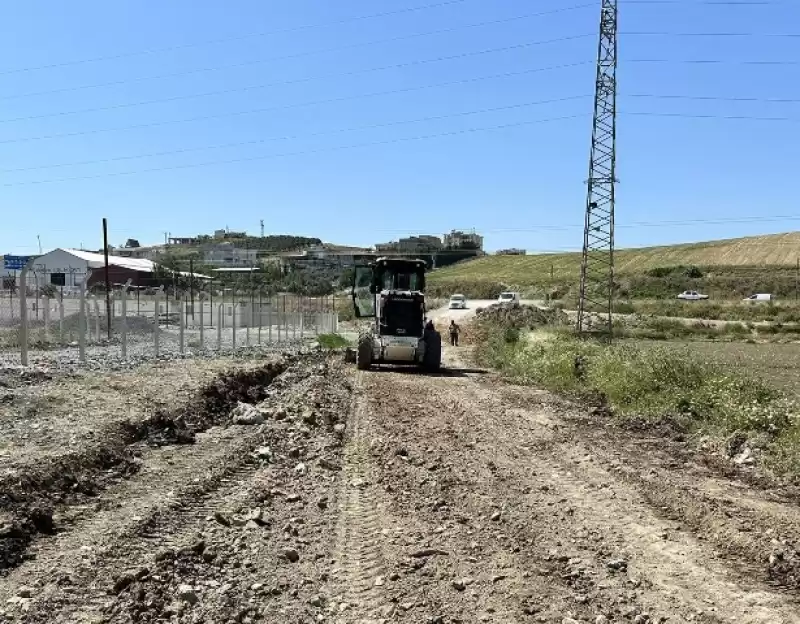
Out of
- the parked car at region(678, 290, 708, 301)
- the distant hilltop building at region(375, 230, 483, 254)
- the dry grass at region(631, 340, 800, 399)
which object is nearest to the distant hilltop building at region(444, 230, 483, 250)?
the distant hilltop building at region(375, 230, 483, 254)

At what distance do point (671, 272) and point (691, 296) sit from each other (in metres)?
15.2

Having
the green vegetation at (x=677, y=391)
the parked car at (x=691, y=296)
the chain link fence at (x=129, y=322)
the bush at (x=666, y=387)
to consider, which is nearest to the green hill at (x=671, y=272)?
the parked car at (x=691, y=296)

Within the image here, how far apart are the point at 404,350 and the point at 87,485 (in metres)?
18.3

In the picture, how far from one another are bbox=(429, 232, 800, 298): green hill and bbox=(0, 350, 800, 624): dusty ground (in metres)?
88.1

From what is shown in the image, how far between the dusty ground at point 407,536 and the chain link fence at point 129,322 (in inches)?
327

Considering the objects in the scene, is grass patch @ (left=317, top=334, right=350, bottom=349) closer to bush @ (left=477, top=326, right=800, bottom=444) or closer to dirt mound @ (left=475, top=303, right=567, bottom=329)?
bush @ (left=477, top=326, right=800, bottom=444)

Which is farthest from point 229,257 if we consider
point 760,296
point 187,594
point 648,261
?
point 187,594

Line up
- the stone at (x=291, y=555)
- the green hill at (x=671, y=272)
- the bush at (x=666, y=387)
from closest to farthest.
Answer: the stone at (x=291, y=555) → the bush at (x=666, y=387) → the green hill at (x=671, y=272)

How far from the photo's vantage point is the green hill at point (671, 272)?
10556cm

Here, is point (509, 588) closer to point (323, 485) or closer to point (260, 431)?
point (323, 485)

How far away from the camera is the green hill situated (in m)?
106

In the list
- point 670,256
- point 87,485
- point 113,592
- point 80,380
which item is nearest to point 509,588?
point 113,592

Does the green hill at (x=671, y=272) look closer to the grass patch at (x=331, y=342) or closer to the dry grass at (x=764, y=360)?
the dry grass at (x=764, y=360)

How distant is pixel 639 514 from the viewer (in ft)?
27.8
